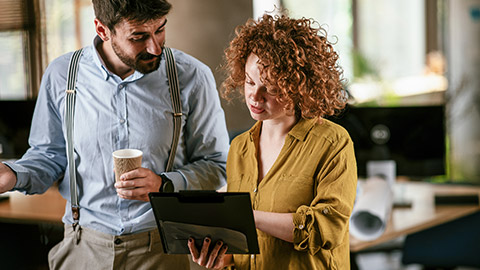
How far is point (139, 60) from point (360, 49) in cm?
588

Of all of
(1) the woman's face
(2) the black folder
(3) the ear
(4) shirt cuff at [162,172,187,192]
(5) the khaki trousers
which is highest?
(3) the ear

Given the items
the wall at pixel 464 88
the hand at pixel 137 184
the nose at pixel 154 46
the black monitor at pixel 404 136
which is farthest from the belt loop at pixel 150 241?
the wall at pixel 464 88

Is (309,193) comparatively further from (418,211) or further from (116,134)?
(418,211)

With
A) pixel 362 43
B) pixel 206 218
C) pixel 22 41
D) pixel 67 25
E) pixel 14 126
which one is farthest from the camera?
pixel 362 43

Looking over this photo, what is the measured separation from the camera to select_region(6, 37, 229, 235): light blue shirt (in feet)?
5.24

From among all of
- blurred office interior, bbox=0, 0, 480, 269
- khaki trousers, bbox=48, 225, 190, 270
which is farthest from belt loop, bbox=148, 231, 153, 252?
blurred office interior, bbox=0, 0, 480, 269

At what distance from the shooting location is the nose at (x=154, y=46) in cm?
157

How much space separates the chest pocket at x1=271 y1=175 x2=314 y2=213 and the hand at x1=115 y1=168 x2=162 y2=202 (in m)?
0.31

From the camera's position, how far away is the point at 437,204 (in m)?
3.40

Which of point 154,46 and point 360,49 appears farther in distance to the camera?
point 360,49

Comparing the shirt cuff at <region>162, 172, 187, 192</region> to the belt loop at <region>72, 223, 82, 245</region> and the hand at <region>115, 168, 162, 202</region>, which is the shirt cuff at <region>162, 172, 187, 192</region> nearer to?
the hand at <region>115, 168, 162, 202</region>

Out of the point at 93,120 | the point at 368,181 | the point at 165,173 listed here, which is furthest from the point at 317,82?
the point at 368,181

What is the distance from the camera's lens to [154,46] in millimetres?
1579

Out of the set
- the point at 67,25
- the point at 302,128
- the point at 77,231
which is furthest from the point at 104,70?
the point at 302,128
